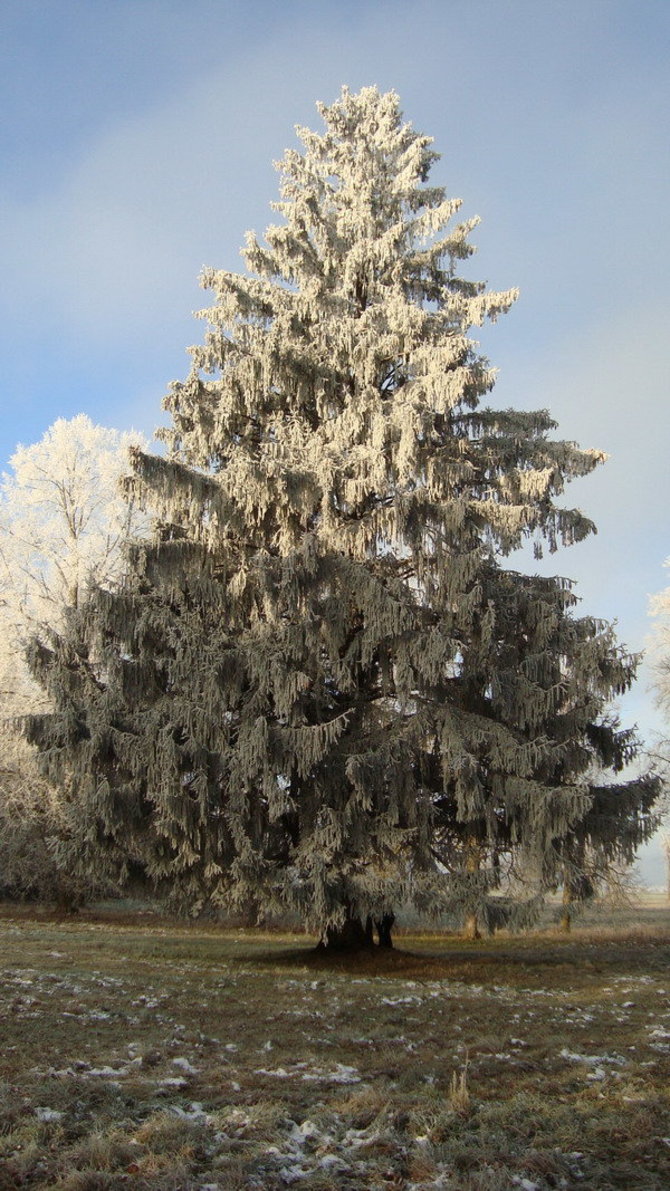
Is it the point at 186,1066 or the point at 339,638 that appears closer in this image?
the point at 186,1066

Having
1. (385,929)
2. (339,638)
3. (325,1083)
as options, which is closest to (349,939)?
(385,929)

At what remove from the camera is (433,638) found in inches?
501

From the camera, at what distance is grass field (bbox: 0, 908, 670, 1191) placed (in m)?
4.02

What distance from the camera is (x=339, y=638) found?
1333 centimetres

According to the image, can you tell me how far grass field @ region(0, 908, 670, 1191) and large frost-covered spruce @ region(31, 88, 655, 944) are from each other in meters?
1.93

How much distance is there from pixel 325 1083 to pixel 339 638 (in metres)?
8.17

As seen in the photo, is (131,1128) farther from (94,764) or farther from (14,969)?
(94,764)

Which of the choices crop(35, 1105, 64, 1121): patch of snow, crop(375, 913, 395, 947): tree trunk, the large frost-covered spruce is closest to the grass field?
crop(35, 1105, 64, 1121): patch of snow

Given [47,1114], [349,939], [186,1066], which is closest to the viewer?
[47,1114]

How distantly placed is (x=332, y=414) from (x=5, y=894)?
21075mm

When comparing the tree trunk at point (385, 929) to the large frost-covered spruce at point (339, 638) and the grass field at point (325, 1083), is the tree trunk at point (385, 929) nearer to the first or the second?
the large frost-covered spruce at point (339, 638)

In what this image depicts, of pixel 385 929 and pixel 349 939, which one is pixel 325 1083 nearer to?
pixel 349 939

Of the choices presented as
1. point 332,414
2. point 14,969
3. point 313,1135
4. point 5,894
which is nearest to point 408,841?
point 14,969

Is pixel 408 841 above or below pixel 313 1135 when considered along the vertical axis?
above
